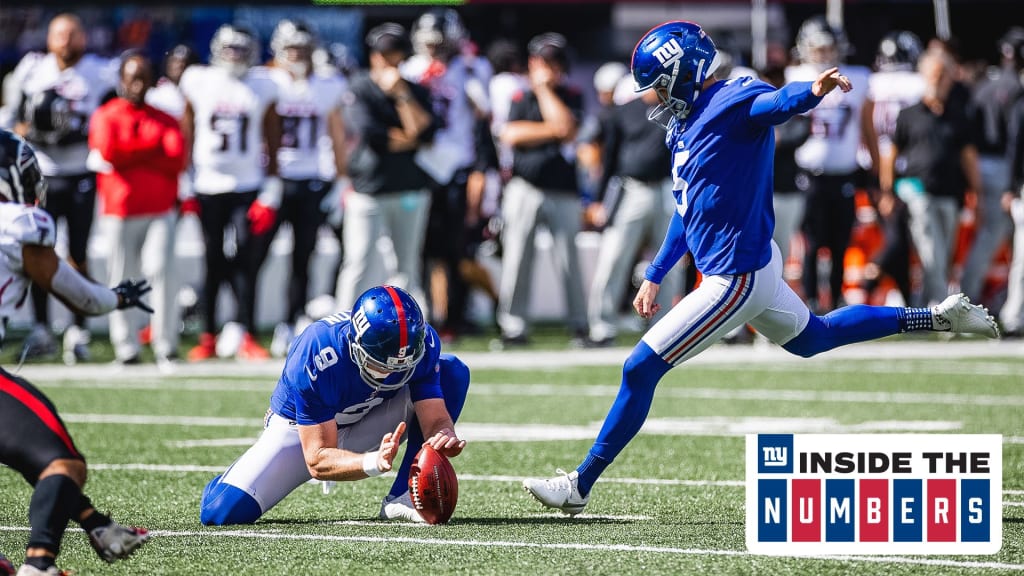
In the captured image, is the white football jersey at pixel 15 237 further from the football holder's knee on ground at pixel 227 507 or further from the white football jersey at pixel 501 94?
the white football jersey at pixel 501 94

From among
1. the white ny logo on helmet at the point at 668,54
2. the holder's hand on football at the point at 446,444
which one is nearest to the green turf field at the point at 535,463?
the holder's hand on football at the point at 446,444

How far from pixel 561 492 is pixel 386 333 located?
1018 millimetres

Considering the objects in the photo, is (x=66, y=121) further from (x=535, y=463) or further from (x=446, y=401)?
(x=446, y=401)

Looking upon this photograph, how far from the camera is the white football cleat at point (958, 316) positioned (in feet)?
21.7

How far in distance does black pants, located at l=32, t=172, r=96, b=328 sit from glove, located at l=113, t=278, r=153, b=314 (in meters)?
6.67

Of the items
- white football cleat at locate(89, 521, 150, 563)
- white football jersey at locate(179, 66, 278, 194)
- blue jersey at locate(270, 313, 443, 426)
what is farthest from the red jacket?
white football cleat at locate(89, 521, 150, 563)

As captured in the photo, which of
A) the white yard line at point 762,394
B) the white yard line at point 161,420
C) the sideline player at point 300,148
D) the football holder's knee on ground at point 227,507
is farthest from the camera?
the sideline player at point 300,148

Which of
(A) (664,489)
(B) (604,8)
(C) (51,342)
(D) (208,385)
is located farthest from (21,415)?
(B) (604,8)

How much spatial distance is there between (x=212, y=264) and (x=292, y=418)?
254 inches

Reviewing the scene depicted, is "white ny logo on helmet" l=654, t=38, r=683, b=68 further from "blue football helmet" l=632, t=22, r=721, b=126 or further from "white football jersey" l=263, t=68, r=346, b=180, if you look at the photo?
"white football jersey" l=263, t=68, r=346, b=180

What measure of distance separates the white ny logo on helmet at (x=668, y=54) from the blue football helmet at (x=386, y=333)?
4.45 ft

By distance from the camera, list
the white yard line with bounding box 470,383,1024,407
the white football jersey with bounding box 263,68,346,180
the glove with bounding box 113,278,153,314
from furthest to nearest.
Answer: the white football jersey with bounding box 263,68,346,180
the white yard line with bounding box 470,383,1024,407
the glove with bounding box 113,278,153,314

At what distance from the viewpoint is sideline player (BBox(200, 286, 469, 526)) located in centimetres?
576

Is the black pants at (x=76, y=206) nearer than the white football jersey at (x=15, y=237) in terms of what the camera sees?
No
